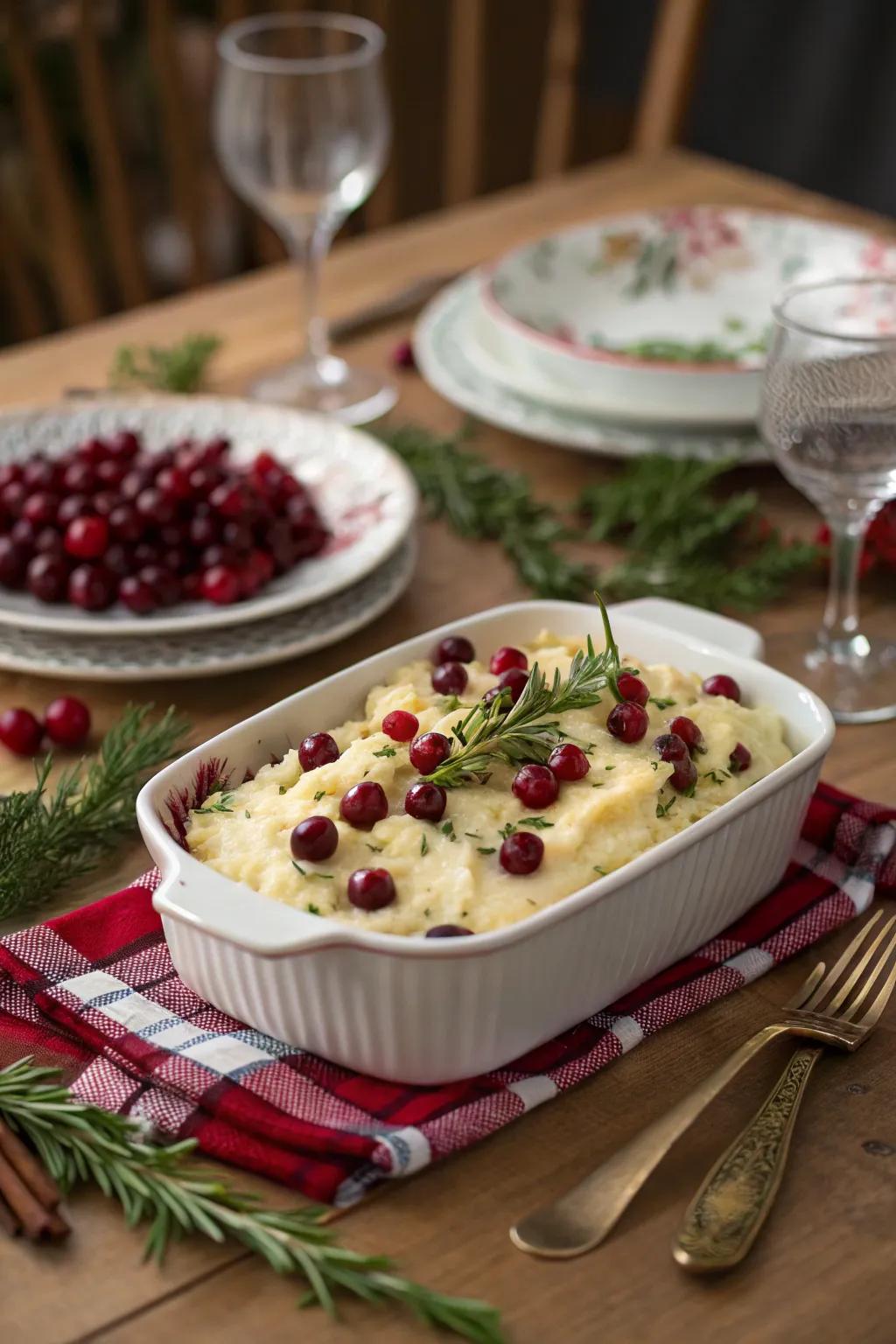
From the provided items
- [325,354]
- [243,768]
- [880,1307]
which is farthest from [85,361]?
[880,1307]

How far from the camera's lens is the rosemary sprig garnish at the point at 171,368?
6.17 feet

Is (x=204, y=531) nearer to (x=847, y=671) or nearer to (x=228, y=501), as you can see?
(x=228, y=501)

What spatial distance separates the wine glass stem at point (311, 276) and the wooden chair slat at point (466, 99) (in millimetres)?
1102

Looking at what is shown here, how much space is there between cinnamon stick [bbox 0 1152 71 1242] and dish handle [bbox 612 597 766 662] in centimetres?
64

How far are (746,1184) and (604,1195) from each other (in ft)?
0.27

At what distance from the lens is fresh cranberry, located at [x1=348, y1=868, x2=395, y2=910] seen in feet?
2.93

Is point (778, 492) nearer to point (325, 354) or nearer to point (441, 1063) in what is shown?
point (325, 354)

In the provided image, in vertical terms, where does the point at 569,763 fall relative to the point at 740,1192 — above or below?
above

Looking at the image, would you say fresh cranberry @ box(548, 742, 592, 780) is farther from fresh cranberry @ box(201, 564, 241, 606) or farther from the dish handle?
fresh cranberry @ box(201, 564, 241, 606)

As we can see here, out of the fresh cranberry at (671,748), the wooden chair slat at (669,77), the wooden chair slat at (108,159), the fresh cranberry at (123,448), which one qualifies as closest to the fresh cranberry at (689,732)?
the fresh cranberry at (671,748)

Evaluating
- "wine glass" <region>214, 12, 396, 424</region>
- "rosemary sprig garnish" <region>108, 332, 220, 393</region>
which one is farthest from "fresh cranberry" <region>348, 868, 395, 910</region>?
"rosemary sprig garnish" <region>108, 332, 220, 393</region>

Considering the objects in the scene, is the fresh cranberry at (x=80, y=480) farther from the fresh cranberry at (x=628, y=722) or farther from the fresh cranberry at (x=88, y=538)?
the fresh cranberry at (x=628, y=722)

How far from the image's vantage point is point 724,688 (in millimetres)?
1115

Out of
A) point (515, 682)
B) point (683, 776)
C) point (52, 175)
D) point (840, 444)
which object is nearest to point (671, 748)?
point (683, 776)
